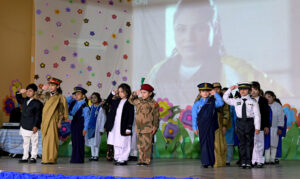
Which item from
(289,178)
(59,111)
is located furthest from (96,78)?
(289,178)

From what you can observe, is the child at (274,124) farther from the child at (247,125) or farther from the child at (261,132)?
the child at (247,125)

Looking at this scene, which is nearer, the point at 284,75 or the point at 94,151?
the point at 94,151

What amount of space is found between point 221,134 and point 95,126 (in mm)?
2393

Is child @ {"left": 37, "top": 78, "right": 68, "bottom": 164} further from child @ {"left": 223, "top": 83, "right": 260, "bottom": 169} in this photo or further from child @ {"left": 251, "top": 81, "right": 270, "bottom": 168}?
child @ {"left": 251, "top": 81, "right": 270, "bottom": 168}

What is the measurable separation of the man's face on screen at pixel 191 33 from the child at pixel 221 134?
2.68 meters

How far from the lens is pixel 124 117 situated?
6.07m

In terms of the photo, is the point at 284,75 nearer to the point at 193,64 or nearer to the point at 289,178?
the point at 193,64

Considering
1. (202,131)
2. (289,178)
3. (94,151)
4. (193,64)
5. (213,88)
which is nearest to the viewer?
(289,178)

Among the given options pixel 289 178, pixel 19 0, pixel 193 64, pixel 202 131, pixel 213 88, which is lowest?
pixel 289 178

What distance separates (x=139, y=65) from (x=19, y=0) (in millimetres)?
2816

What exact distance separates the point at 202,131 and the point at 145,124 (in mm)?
803

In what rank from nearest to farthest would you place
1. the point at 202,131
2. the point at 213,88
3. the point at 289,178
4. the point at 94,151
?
the point at 289,178
the point at 202,131
the point at 213,88
the point at 94,151

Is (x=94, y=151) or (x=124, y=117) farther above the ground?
(x=124, y=117)

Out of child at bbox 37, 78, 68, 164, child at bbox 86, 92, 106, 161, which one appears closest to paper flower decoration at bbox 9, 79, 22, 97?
child at bbox 86, 92, 106, 161
